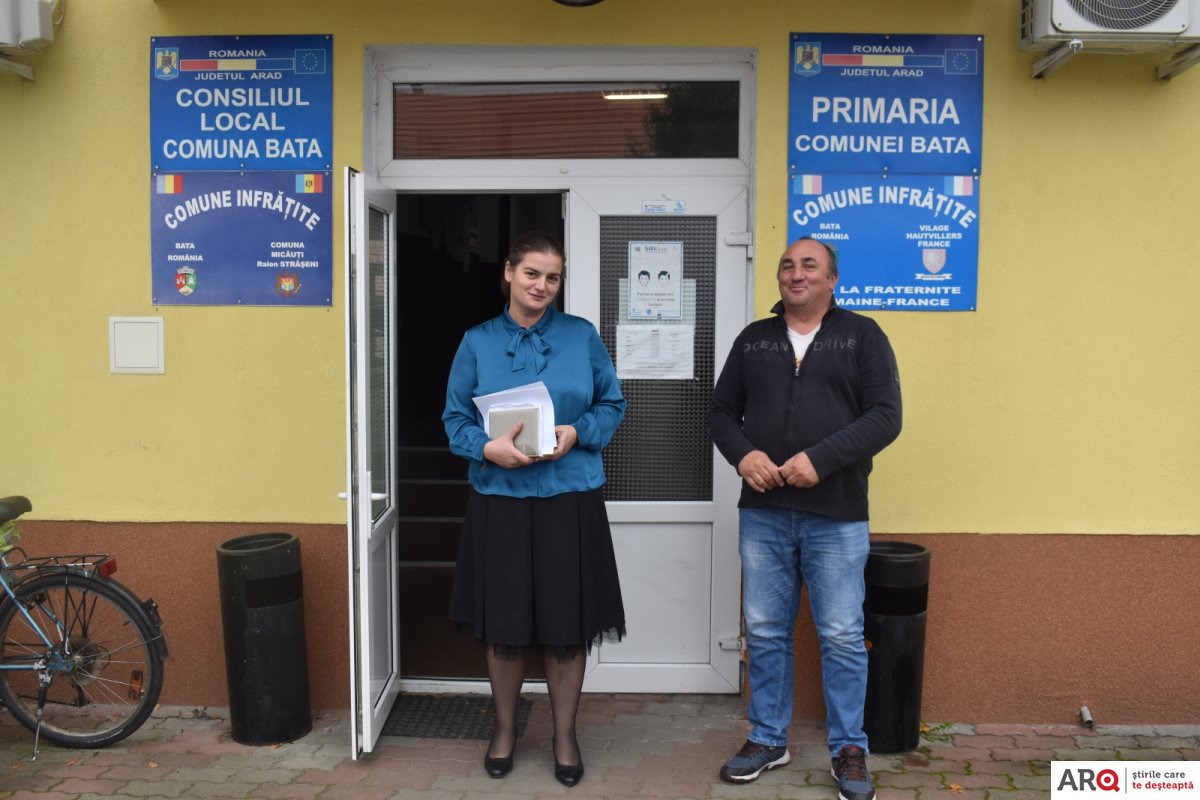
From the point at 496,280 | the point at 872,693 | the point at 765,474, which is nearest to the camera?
the point at 765,474

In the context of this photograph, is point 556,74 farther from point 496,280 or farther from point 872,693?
point 496,280

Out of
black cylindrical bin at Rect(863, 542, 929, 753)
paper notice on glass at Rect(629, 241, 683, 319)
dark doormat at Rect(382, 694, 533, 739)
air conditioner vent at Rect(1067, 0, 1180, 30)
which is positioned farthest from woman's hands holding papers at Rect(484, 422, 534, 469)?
air conditioner vent at Rect(1067, 0, 1180, 30)

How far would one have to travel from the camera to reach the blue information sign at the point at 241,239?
4441mm

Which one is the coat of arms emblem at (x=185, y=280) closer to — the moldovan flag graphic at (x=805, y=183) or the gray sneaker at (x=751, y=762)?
the moldovan flag graphic at (x=805, y=183)

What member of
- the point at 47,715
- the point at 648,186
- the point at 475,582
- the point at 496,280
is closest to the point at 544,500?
the point at 475,582

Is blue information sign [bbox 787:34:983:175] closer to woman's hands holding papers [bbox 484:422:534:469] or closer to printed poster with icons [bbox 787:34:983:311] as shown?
printed poster with icons [bbox 787:34:983:311]

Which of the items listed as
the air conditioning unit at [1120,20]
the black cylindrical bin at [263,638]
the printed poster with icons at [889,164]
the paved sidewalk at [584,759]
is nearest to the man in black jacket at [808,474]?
the paved sidewalk at [584,759]

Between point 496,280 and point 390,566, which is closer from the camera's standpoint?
point 390,566

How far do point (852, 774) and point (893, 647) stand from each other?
1.99ft

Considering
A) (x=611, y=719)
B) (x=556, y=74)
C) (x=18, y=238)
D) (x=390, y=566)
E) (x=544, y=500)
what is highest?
(x=556, y=74)

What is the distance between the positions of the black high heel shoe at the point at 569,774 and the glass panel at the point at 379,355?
3.92 ft

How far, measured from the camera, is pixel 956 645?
4.45 m

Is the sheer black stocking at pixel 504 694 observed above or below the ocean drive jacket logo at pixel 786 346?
below

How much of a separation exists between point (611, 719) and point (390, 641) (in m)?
1.00
